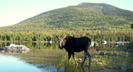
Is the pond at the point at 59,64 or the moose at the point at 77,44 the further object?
the moose at the point at 77,44

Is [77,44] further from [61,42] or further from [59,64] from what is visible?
[59,64]

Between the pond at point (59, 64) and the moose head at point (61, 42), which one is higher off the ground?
the moose head at point (61, 42)

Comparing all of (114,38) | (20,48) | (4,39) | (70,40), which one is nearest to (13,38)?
(4,39)

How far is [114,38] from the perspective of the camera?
127688mm

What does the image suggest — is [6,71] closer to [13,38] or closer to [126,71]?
[126,71]

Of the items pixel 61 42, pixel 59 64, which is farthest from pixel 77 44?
pixel 59 64

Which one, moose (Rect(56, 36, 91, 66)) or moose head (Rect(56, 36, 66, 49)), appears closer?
moose head (Rect(56, 36, 66, 49))

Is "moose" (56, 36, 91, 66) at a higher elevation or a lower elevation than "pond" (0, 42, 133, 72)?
higher

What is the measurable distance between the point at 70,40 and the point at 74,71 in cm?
333

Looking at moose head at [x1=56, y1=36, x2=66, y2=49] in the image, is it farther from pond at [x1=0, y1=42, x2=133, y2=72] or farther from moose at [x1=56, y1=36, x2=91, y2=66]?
pond at [x1=0, y1=42, x2=133, y2=72]

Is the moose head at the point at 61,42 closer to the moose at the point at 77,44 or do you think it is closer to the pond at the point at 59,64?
the moose at the point at 77,44

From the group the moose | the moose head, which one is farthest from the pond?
the moose head

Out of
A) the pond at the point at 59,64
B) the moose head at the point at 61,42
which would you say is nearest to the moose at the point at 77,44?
the moose head at the point at 61,42

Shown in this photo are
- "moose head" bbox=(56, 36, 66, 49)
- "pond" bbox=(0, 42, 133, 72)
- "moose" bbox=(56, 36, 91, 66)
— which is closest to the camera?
"pond" bbox=(0, 42, 133, 72)
